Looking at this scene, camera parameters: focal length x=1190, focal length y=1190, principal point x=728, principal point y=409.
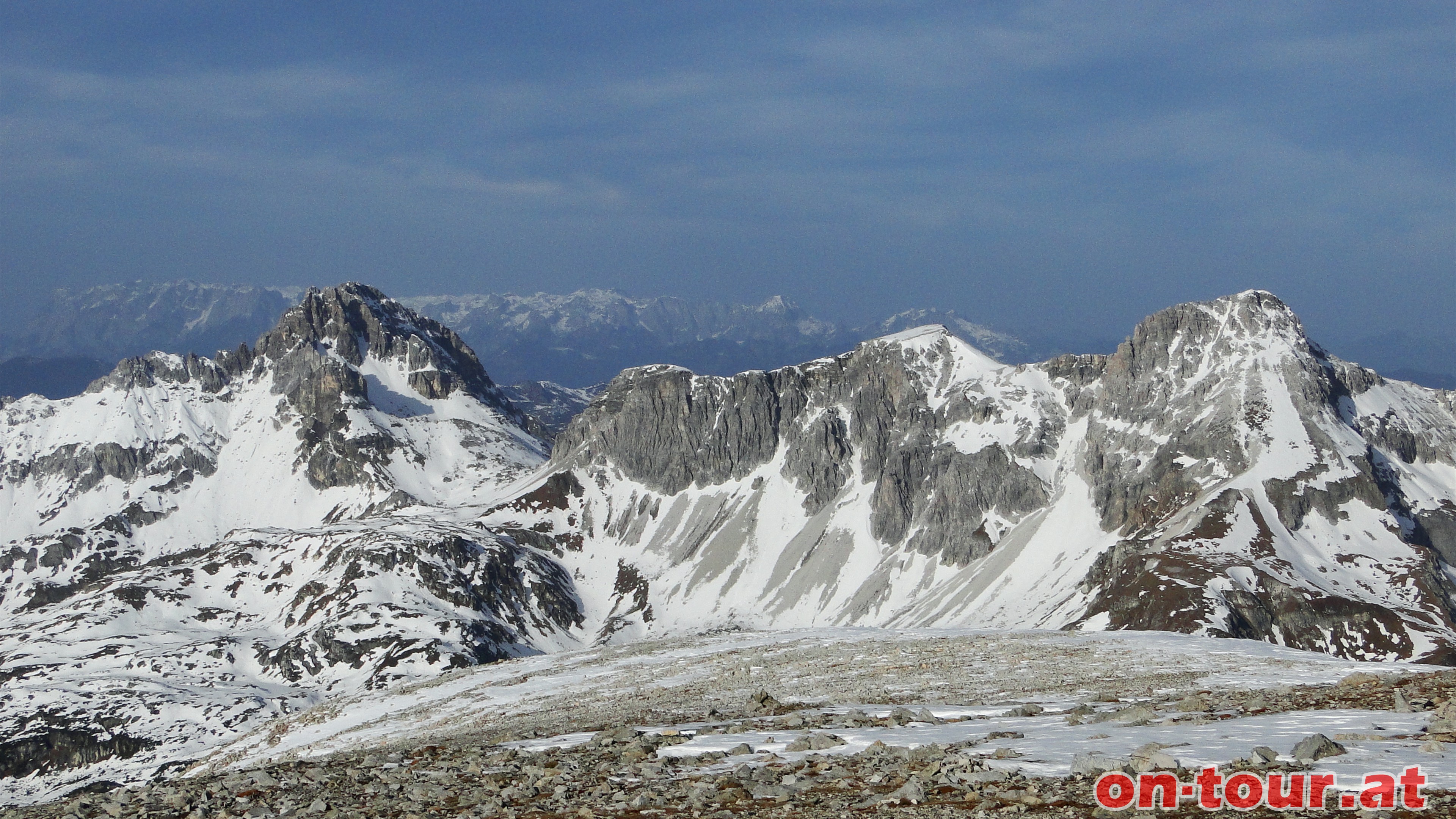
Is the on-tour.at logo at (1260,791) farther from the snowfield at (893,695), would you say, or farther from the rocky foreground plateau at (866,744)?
the snowfield at (893,695)

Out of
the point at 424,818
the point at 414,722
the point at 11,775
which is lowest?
the point at 11,775

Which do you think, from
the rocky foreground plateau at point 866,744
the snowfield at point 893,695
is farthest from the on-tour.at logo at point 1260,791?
the snowfield at point 893,695

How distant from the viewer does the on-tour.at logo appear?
21812mm

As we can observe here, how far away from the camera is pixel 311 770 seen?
32781 millimetres

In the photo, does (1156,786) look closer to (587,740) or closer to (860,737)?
(860,737)

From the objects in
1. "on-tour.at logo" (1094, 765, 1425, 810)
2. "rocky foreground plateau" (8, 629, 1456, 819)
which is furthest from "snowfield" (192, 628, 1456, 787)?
"on-tour.at logo" (1094, 765, 1425, 810)

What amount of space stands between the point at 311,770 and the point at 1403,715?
29067mm

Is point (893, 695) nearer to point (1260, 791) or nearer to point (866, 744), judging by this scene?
point (866, 744)

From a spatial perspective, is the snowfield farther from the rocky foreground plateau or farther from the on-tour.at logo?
the on-tour.at logo

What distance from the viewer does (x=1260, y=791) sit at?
76.2 ft

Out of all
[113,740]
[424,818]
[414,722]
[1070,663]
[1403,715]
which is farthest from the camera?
[113,740]

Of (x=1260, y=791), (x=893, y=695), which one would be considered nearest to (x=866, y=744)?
(x=1260, y=791)

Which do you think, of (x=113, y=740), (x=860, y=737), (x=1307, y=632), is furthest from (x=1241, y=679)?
(x=113, y=740)

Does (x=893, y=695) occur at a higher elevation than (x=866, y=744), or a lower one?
lower
